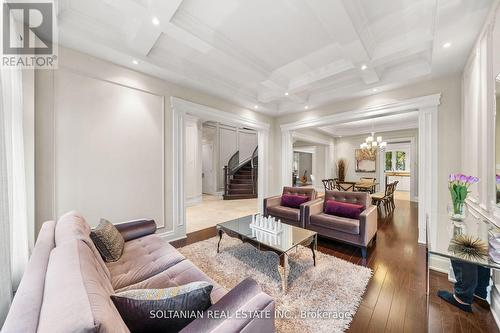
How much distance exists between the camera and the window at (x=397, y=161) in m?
9.76

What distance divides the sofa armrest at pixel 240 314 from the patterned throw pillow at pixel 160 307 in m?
0.07

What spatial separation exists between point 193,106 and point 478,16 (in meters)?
3.76

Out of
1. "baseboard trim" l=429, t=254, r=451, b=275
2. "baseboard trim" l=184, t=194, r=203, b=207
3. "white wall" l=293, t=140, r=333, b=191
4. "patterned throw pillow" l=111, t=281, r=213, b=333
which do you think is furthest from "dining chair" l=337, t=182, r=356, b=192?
"patterned throw pillow" l=111, t=281, r=213, b=333

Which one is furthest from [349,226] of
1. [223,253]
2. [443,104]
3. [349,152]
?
[349,152]

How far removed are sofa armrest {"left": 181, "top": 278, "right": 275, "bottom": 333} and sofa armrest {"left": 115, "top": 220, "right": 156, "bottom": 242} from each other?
1.81 meters

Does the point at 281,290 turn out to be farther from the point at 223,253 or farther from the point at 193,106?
the point at 193,106

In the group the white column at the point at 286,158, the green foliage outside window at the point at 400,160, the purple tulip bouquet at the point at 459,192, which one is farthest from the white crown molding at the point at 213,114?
the green foliage outside window at the point at 400,160

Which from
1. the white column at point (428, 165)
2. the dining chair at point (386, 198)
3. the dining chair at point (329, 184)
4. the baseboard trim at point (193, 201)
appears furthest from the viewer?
the dining chair at point (329, 184)

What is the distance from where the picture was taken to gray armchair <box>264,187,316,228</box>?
11.7 feet

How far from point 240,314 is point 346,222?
2537 mm

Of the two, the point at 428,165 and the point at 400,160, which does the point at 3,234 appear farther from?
the point at 400,160

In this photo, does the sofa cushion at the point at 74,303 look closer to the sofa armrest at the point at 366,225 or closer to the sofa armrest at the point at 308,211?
the sofa armrest at the point at 366,225

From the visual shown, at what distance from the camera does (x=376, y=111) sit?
12.5 feet

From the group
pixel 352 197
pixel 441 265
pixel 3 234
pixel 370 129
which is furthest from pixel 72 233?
pixel 370 129
